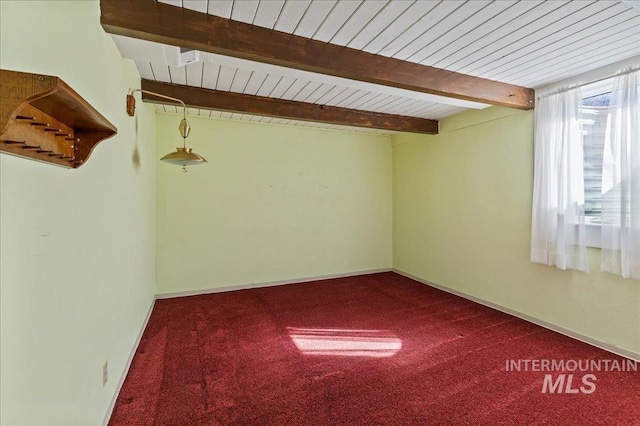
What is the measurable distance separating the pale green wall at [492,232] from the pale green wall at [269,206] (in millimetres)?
688

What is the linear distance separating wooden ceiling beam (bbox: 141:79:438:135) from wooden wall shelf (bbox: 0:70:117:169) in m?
1.99

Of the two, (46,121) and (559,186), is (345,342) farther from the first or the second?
(46,121)

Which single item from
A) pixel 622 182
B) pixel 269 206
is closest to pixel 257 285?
pixel 269 206

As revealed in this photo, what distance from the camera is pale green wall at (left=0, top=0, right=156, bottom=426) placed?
0.94 meters

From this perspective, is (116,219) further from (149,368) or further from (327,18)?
(327,18)

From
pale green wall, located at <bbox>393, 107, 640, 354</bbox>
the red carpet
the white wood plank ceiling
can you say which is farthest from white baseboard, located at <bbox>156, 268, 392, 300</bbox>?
the white wood plank ceiling

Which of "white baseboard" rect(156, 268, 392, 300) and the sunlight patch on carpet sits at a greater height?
"white baseboard" rect(156, 268, 392, 300)

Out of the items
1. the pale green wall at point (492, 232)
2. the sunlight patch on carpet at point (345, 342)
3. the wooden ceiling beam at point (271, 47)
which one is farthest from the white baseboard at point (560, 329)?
the wooden ceiling beam at point (271, 47)

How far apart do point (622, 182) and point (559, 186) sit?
0.47 meters

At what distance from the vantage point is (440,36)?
2139 mm

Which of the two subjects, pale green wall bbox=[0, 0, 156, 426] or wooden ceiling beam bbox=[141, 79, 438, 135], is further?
wooden ceiling beam bbox=[141, 79, 438, 135]

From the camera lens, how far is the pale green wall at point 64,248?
3.10 feet

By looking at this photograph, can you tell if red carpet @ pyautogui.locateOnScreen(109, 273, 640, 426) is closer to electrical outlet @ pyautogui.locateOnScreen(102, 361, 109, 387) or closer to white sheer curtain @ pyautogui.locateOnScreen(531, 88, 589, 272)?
electrical outlet @ pyautogui.locateOnScreen(102, 361, 109, 387)

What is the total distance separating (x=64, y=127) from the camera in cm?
121
